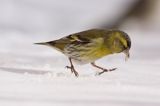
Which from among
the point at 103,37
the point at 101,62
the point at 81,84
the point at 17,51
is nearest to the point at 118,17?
the point at 17,51

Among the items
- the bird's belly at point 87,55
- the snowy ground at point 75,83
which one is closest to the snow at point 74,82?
the snowy ground at point 75,83

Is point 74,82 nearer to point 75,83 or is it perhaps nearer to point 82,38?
point 75,83

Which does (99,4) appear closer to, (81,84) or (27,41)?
(27,41)

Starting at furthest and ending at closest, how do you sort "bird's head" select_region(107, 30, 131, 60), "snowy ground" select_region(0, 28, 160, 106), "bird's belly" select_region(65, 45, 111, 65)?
"bird's belly" select_region(65, 45, 111, 65) → "bird's head" select_region(107, 30, 131, 60) → "snowy ground" select_region(0, 28, 160, 106)

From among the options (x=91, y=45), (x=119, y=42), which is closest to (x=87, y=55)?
(x=91, y=45)

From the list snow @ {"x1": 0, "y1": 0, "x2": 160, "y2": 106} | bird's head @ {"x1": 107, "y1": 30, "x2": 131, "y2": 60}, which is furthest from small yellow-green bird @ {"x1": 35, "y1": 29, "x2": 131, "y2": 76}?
snow @ {"x1": 0, "y1": 0, "x2": 160, "y2": 106}

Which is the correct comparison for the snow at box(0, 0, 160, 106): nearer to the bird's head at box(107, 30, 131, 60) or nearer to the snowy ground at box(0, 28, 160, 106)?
the snowy ground at box(0, 28, 160, 106)
